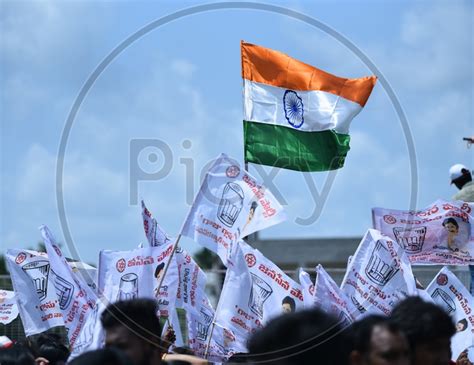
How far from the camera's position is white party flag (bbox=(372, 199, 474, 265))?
11.1 m

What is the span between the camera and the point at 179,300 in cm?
1095

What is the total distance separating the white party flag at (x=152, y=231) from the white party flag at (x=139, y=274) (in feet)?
0.44

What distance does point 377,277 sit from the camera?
10055 mm

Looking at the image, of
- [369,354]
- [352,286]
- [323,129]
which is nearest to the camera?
[369,354]

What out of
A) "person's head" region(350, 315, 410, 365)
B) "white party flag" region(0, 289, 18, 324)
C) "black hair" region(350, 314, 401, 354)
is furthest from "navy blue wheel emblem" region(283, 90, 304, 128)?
"person's head" region(350, 315, 410, 365)

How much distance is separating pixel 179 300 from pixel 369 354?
5.85 metres

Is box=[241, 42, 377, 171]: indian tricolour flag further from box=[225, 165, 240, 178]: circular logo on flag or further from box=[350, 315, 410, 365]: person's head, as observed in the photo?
box=[350, 315, 410, 365]: person's head

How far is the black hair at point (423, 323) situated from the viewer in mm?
5980

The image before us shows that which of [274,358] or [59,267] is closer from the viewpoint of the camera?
[274,358]

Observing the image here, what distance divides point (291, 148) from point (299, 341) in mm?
8688

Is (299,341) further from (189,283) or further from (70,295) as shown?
(189,283)

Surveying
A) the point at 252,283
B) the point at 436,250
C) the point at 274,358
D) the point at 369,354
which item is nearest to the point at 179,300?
the point at 252,283

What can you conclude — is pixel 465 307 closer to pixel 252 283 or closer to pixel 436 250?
pixel 436 250

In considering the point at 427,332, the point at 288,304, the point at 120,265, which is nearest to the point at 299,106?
the point at 288,304
